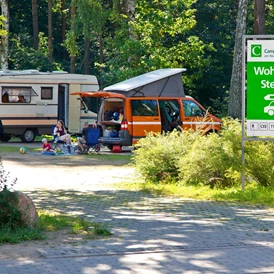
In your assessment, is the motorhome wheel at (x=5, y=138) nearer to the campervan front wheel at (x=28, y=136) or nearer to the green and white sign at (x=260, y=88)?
the campervan front wheel at (x=28, y=136)

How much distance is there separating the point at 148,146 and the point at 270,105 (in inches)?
121

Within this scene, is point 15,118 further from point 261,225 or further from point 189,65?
point 261,225

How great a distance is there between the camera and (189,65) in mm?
34875

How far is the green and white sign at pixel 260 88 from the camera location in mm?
14711

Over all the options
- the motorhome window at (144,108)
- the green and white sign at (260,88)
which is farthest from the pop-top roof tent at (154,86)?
the green and white sign at (260,88)

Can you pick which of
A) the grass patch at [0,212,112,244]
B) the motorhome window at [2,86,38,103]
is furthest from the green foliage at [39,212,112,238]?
the motorhome window at [2,86,38,103]

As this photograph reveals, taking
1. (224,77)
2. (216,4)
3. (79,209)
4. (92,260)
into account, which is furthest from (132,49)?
(92,260)

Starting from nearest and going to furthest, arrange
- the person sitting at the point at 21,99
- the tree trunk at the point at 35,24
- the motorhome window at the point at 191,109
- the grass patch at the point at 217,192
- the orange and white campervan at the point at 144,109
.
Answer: the grass patch at the point at 217,192 < the orange and white campervan at the point at 144,109 < the motorhome window at the point at 191,109 < the person sitting at the point at 21,99 < the tree trunk at the point at 35,24

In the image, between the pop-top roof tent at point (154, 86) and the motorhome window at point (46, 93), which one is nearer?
the pop-top roof tent at point (154, 86)

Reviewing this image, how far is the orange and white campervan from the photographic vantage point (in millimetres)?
26344

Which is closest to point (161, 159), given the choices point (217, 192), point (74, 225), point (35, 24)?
point (217, 192)

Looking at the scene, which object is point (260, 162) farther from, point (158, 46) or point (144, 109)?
point (158, 46)

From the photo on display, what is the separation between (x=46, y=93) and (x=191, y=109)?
27.5ft

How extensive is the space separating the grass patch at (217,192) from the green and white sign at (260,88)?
3.62 ft
